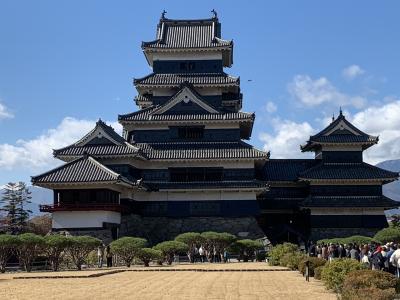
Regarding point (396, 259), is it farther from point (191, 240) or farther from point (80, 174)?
point (80, 174)

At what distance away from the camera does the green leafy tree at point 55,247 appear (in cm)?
3922

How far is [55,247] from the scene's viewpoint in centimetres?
3984

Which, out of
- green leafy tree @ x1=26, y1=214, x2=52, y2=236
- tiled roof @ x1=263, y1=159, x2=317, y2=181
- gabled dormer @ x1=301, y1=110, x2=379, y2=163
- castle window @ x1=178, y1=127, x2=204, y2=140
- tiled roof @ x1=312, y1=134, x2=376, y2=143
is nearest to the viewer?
castle window @ x1=178, y1=127, x2=204, y2=140

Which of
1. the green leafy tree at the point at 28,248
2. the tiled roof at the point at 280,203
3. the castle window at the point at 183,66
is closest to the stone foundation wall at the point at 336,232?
the tiled roof at the point at 280,203

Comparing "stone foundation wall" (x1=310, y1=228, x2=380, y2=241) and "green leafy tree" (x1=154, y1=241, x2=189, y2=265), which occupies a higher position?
"stone foundation wall" (x1=310, y1=228, x2=380, y2=241)

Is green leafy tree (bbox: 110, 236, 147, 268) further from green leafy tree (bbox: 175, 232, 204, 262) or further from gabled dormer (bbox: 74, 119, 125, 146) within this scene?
gabled dormer (bbox: 74, 119, 125, 146)

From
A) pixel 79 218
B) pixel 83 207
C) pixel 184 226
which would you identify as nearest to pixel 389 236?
pixel 184 226

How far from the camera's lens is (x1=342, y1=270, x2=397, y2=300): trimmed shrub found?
56.6 feet

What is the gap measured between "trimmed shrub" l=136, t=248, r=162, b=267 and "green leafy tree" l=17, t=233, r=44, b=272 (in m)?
6.87

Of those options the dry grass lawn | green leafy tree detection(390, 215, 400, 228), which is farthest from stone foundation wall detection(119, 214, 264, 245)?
green leafy tree detection(390, 215, 400, 228)

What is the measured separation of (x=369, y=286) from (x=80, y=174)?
117 feet

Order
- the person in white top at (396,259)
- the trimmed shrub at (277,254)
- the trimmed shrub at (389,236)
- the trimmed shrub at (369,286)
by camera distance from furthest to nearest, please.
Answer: the trimmed shrub at (389,236) < the trimmed shrub at (277,254) < the person in white top at (396,259) < the trimmed shrub at (369,286)

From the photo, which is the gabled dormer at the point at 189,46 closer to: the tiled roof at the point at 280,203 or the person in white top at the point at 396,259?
the tiled roof at the point at 280,203

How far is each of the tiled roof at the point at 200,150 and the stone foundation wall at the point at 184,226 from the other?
18.6 feet
